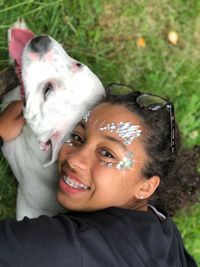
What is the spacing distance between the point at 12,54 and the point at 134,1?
46.8 inches

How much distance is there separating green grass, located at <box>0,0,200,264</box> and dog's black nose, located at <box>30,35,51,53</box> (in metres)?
0.74

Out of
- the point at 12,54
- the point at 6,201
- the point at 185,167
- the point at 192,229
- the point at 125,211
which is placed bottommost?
the point at 192,229

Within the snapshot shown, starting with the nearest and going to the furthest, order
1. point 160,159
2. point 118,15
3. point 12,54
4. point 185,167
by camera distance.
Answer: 1. point 160,159
2. point 12,54
3. point 185,167
4. point 118,15

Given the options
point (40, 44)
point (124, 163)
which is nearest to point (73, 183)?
point (124, 163)

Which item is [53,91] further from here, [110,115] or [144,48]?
[144,48]

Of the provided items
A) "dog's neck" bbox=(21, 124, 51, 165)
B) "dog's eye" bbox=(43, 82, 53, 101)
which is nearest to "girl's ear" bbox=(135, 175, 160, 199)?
"dog's neck" bbox=(21, 124, 51, 165)

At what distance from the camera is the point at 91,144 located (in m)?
2.14

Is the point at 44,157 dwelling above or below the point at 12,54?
below

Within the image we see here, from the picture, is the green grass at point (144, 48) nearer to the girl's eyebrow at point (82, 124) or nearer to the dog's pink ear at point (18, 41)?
the dog's pink ear at point (18, 41)

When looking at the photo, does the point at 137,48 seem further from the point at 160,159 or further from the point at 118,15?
the point at 160,159

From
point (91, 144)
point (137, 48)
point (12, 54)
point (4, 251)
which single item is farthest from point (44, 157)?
point (137, 48)

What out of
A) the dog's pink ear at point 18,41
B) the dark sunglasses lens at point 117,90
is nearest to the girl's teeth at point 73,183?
the dark sunglasses lens at point 117,90

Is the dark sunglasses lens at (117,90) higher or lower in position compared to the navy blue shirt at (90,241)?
higher

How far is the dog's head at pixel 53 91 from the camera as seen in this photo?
2.16 meters
